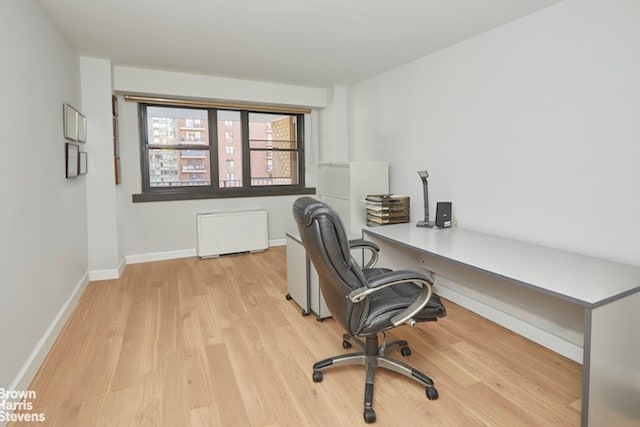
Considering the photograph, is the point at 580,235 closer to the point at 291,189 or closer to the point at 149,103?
the point at 291,189

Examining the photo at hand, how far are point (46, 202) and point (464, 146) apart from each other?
129 inches

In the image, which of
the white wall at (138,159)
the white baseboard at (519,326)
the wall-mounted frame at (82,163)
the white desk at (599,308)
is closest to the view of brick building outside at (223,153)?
the white wall at (138,159)

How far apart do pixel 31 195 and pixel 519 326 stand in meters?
3.38

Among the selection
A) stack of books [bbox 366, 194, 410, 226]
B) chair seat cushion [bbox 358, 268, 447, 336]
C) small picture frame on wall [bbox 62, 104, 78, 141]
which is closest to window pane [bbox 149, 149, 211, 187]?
small picture frame on wall [bbox 62, 104, 78, 141]

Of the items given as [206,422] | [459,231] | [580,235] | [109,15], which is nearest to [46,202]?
[109,15]

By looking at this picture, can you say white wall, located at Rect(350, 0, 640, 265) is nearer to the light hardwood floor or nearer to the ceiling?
the ceiling

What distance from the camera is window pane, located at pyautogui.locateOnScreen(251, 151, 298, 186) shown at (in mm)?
5191

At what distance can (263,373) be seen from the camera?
6.83 ft

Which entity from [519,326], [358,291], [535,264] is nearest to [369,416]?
[358,291]

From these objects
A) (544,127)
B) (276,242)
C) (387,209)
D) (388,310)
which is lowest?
(276,242)

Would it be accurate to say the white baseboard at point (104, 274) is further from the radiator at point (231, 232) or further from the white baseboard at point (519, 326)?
the white baseboard at point (519, 326)

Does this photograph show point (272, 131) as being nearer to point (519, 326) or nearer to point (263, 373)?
point (263, 373)

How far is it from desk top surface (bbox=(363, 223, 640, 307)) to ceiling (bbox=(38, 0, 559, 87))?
164 centimetres

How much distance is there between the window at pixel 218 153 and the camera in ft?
15.1
